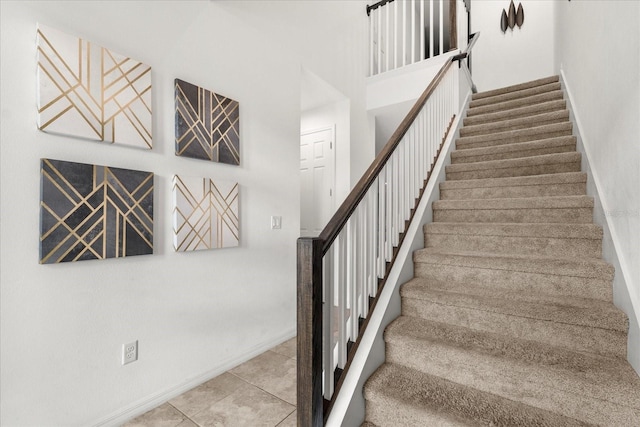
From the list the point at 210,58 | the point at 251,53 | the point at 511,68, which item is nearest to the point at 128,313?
the point at 210,58

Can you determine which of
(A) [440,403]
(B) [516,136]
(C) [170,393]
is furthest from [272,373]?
(B) [516,136]

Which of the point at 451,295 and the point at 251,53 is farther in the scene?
the point at 251,53

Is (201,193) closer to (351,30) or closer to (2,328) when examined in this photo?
Result: (2,328)

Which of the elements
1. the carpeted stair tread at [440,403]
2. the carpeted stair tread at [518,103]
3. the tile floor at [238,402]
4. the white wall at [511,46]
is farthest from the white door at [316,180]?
the white wall at [511,46]

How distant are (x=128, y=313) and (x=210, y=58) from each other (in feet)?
5.67

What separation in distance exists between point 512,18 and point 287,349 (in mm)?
6517

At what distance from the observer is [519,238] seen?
185cm

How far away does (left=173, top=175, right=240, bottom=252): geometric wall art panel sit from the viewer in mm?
1870

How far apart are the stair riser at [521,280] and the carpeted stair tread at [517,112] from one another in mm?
2312

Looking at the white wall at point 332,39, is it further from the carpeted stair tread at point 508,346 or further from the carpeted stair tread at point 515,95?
the carpeted stair tread at point 508,346

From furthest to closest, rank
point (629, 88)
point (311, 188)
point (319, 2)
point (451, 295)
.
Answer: point (311, 188) → point (319, 2) → point (451, 295) → point (629, 88)

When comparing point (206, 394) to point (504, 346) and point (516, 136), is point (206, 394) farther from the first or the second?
point (516, 136)

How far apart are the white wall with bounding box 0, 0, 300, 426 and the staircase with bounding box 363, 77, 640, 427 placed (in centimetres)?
122

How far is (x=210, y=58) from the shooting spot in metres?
2.12
